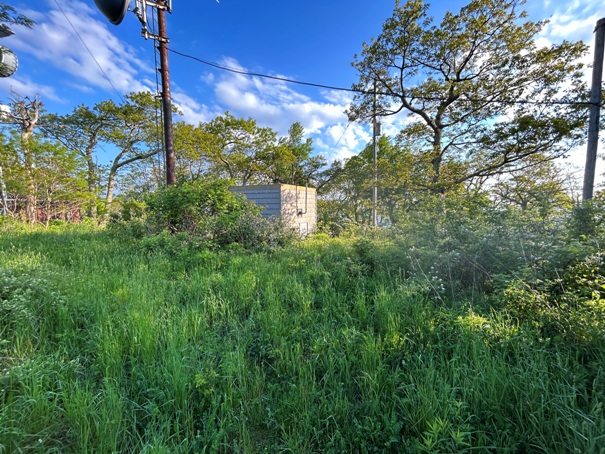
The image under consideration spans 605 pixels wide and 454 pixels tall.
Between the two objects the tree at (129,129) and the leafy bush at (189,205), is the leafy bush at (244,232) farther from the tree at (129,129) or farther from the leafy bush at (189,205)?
the tree at (129,129)

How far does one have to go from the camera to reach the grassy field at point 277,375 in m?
1.11

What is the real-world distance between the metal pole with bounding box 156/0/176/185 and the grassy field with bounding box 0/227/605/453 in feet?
12.8

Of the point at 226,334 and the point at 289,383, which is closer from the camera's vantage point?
the point at 289,383

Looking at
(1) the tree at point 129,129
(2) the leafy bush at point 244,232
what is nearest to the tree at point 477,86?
(2) the leafy bush at point 244,232

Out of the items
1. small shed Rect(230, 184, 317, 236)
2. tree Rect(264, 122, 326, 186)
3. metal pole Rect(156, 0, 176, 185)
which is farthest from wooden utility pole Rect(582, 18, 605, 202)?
tree Rect(264, 122, 326, 186)

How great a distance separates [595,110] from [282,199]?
826cm

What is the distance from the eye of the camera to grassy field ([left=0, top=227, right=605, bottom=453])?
1.11m

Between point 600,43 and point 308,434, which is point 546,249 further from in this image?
point 600,43

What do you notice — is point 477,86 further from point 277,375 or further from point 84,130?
point 84,130

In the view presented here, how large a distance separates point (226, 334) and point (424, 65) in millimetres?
10345

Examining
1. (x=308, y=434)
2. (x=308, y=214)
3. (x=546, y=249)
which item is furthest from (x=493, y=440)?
(x=308, y=214)

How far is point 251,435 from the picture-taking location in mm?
1207

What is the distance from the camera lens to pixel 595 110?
→ 16.9ft

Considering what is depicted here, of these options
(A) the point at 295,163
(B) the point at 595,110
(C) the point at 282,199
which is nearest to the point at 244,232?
(C) the point at 282,199
